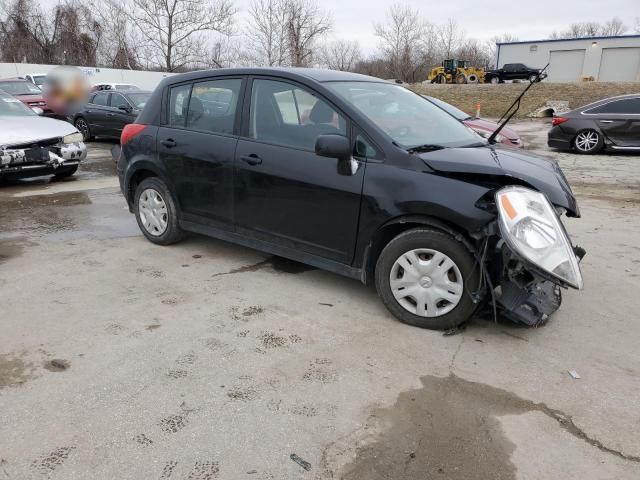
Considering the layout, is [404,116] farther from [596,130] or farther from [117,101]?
[117,101]

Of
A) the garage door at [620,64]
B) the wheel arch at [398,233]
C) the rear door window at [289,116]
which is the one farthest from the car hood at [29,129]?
the garage door at [620,64]

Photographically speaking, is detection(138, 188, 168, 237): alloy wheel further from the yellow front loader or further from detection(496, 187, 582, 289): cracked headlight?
the yellow front loader

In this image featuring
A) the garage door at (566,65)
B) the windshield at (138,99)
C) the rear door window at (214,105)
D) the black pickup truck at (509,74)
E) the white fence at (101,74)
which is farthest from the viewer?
the garage door at (566,65)

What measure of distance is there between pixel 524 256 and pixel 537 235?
0.58 feet

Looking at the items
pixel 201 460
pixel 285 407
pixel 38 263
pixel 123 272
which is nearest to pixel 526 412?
pixel 285 407

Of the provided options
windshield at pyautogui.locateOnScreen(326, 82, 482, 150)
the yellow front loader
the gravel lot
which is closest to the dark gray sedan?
the gravel lot

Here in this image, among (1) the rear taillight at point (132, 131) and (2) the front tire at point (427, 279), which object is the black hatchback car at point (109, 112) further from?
(2) the front tire at point (427, 279)

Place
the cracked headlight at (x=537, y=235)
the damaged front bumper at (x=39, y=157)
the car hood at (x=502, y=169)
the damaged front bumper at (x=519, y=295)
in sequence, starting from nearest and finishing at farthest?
the cracked headlight at (x=537, y=235) → the damaged front bumper at (x=519, y=295) → the car hood at (x=502, y=169) → the damaged front bumper at (x=39, y=157)

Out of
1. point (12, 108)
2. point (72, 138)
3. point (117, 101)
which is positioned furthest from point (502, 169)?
point (117, 101)

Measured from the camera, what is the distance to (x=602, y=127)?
12344 millimetres

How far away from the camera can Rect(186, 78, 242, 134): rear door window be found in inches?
175

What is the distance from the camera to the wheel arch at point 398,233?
3.37 m

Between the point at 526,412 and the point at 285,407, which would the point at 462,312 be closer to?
the point at 526,412

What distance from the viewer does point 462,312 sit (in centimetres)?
343
